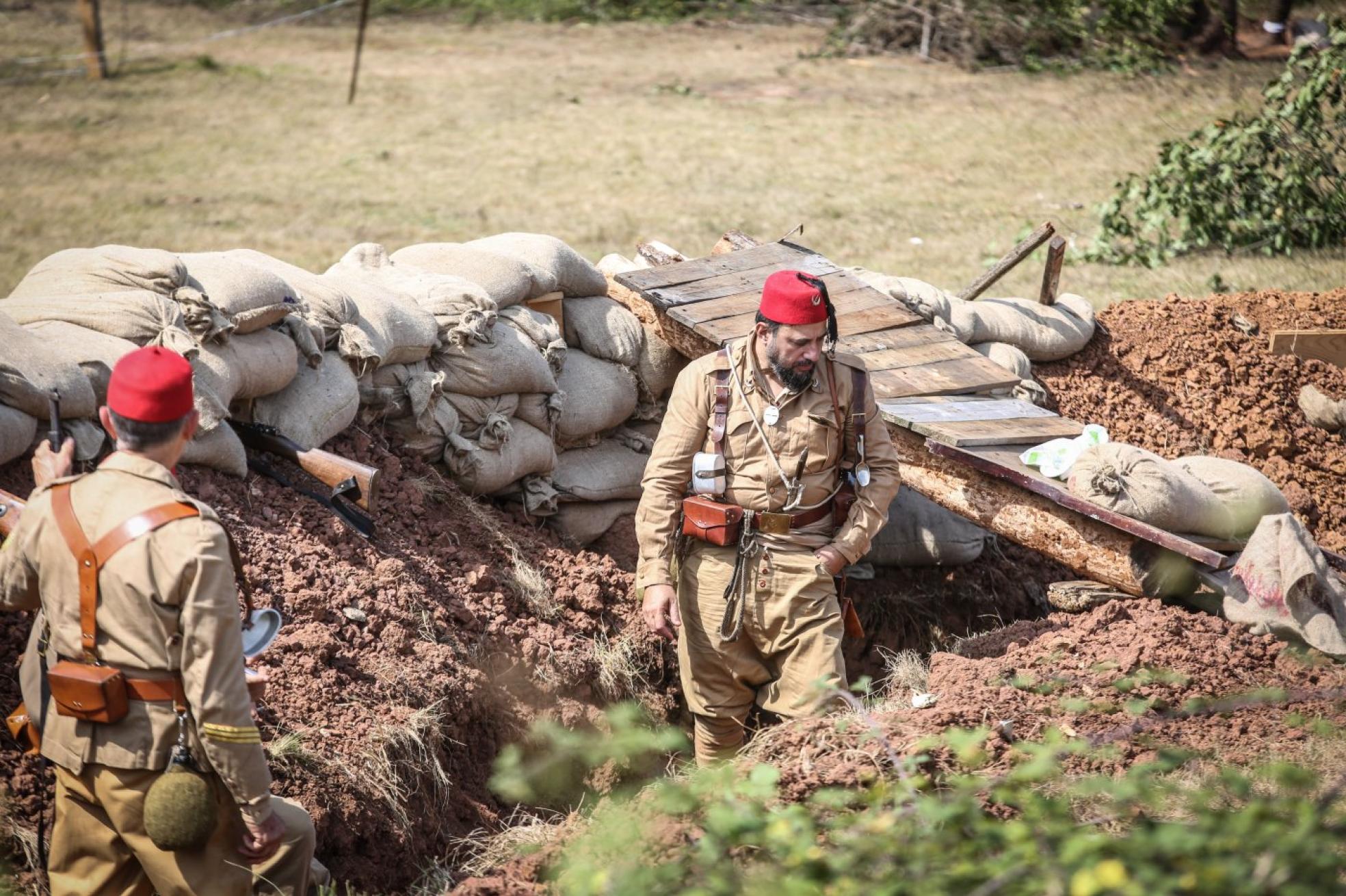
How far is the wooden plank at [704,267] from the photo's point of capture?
6.37 m

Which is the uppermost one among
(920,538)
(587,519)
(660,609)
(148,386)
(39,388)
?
(148,386)

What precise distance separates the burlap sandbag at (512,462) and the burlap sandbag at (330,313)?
0.78 metres

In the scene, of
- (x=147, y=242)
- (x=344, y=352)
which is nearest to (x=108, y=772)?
(x=344, y=352)

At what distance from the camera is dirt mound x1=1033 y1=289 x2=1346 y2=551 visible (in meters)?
7.12

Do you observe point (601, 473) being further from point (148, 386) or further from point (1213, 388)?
point (1213, 388)

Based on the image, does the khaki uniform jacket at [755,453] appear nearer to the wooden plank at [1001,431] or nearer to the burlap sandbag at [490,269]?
the wooden plank at [1001,431]

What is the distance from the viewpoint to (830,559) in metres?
4.66

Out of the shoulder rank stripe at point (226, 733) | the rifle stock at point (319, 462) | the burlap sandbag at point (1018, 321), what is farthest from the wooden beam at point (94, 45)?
the shoulder rank stripe at point (226, 733)

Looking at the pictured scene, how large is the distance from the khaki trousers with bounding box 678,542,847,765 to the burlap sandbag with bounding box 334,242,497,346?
172 centimetres

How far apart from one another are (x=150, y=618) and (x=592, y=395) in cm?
354

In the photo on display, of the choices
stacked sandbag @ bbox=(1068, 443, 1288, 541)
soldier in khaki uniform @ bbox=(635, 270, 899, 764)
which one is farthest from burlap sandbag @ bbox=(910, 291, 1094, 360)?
soldier in khaki uniform @ bbox=(635, 270, 899, 764)

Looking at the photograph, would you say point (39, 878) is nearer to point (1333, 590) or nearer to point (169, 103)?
point (1333, 590)

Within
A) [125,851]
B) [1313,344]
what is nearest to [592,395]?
[125,851]

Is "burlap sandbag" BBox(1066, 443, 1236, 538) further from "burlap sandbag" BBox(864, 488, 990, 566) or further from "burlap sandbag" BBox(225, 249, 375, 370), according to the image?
"burlap sandbag" BBox(225, 249, 375, 370)
